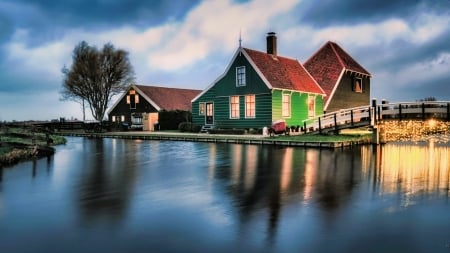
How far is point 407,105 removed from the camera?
25.0 metres

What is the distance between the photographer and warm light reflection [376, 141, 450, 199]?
1034cm

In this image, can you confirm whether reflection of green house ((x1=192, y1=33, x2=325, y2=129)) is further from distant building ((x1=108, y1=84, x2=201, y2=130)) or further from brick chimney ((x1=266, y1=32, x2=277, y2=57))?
distant building ((x1=108, y1=84, x2=201, y2=130))

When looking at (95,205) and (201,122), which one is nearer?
(95,205)

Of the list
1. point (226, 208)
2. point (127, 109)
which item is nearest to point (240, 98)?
point (127, 109)

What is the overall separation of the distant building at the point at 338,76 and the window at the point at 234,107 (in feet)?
29.9

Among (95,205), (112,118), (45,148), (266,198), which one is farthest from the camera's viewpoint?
(112,118)

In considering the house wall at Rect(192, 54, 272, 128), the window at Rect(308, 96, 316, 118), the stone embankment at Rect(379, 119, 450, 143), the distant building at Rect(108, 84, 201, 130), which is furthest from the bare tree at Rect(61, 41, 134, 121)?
the stone embankment at Rect(379, 119, 450, 143)

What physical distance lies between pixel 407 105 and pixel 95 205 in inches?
880

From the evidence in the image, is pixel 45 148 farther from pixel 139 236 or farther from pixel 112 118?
pixel 112 118

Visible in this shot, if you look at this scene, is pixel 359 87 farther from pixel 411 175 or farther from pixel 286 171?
pixel 286 171

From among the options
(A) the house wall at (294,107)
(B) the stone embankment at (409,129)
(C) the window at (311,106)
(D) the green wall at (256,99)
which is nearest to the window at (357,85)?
(D) the green wall at (256,99)

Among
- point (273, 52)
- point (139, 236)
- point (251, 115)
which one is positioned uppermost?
point (273, 52)

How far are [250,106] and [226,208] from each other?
24.0 m

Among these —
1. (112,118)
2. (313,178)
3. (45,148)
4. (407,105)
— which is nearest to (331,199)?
(313,178)
